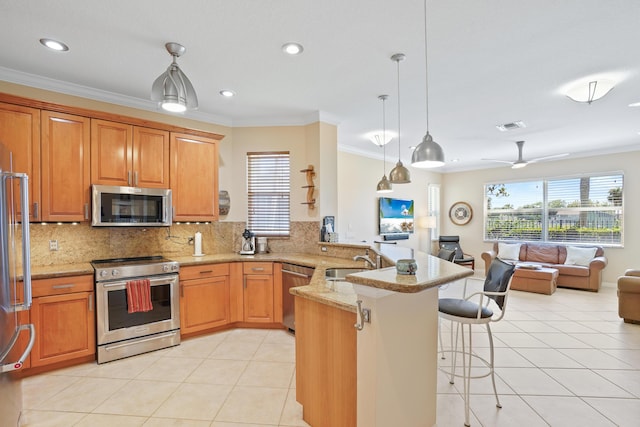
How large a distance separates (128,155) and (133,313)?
1.69 m

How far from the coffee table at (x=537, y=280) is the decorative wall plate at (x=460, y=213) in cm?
239

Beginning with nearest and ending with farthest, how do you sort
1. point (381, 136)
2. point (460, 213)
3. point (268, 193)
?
point (268, 193), point (381, 136), point (460, 213)

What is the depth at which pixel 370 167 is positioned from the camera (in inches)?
257

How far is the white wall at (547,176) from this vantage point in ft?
19.3

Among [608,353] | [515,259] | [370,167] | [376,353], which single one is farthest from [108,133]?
[515,259]

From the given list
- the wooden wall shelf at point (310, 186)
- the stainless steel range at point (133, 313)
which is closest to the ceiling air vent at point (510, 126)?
the wooden wall shelf at point (310, 186)

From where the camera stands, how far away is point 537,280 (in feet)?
18.7

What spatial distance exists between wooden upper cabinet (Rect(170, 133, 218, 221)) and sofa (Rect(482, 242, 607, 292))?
5.92 metres

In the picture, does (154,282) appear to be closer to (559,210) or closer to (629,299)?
(629,299)

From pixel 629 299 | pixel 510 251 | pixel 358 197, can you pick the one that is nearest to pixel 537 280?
pixel 510 251

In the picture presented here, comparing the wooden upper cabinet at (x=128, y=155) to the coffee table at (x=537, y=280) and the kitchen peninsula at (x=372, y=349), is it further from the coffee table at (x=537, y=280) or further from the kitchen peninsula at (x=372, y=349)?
the coffee table at (x=537, y=280)

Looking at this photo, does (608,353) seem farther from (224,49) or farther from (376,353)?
(224,49)

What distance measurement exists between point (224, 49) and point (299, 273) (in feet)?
7.78

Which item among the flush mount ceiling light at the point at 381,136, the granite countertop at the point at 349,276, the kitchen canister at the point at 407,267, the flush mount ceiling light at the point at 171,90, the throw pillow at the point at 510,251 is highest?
the flush mount ceiling light at the point at 381,136
